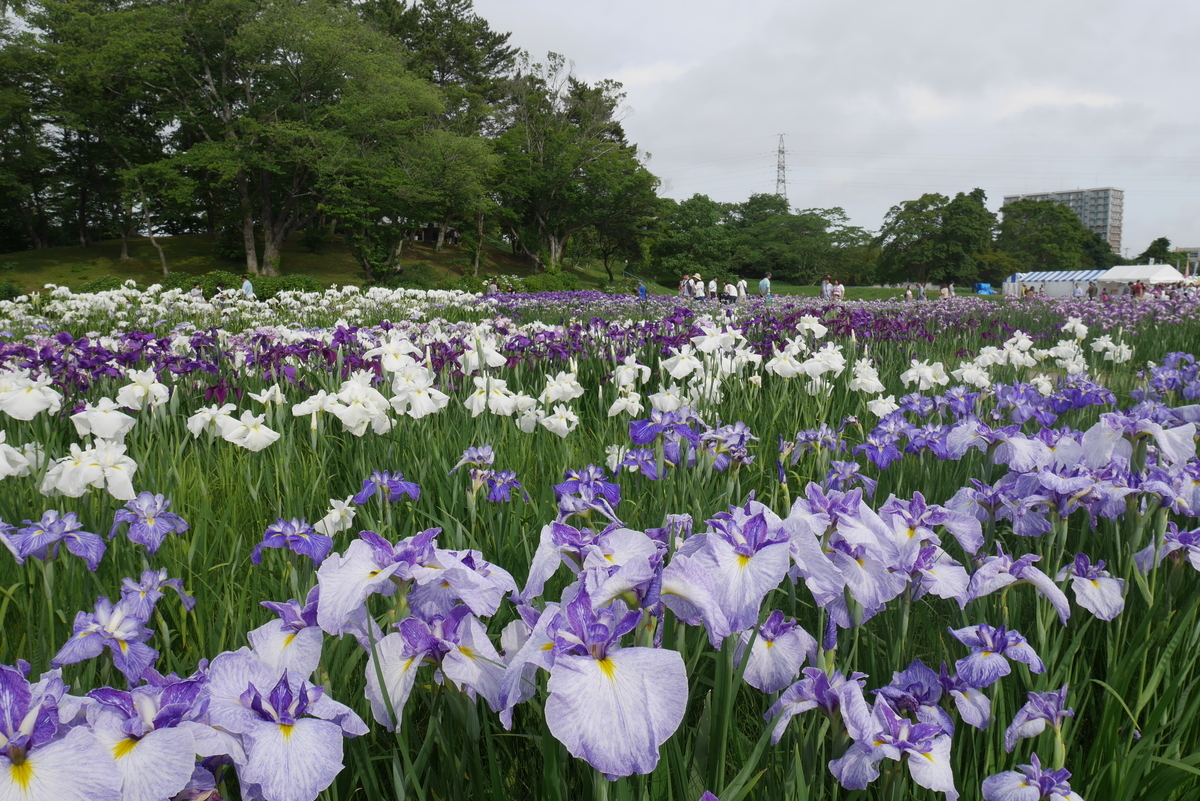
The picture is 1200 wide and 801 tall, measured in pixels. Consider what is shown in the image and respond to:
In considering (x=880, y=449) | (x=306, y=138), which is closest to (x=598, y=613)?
(x=880, y=449)

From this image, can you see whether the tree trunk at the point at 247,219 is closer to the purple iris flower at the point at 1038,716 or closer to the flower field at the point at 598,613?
the flower field at the point at 598,613

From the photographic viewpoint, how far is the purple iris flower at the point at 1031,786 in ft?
3.43

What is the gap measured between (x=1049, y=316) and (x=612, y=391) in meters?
11.6

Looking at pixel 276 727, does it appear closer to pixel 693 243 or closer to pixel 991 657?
pixel 991 657

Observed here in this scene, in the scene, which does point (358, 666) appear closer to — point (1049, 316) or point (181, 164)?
point (1049, 316)

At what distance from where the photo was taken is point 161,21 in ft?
105

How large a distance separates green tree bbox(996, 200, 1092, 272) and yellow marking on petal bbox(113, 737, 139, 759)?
3815 inches

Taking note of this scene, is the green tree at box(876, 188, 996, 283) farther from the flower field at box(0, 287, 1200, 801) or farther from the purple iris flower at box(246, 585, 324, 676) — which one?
the purple iris flower at box(246, 585, 324, 676)

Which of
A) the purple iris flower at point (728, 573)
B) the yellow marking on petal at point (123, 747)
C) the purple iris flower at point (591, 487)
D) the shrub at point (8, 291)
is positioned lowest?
the yellow marking on petal at point (123, 747)

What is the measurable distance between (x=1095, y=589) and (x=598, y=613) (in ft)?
4.27

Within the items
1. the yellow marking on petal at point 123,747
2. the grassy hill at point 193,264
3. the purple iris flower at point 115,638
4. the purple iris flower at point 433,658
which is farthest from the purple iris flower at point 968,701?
the grassy hill at point 193,264

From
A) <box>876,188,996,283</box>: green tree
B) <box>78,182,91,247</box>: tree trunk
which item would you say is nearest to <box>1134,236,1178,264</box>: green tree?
<box>876,188,996,283</box>: green tree

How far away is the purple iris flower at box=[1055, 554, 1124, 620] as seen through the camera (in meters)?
1.50

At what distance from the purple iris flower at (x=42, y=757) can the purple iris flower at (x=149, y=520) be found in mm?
1299
